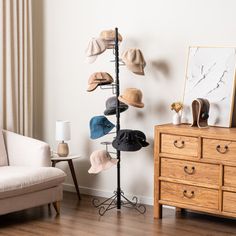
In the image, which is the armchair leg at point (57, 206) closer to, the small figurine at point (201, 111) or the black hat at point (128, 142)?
the black hat at point (128, 142)

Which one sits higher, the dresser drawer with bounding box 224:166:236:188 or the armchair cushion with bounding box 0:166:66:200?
the dresser drawer with bounding box 224:166:236:188

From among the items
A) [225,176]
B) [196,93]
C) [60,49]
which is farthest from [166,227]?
[60,49]

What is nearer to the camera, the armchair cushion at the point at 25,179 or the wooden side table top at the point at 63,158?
the armchair cushion at the point at 25,179

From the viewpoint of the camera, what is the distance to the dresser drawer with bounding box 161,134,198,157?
4.36 meters

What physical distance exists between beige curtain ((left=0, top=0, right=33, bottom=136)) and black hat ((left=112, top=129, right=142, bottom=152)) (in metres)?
1.23

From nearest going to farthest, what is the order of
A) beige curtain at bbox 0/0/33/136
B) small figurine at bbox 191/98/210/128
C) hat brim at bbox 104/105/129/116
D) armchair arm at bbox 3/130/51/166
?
small figurine at bbox 191/98/210/128 < armchair arm at bbox 3/130/51/166 < hat brim at bbox 104/105/129/116 < beige curtain at bbox 0/0/33/136

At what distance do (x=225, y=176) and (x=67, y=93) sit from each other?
1928mm

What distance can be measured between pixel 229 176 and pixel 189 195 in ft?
1.24

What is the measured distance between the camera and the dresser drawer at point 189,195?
14.1 ft

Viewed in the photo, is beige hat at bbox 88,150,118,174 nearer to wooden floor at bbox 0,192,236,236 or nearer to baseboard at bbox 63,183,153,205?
wooden floor at bbox 0,192,236,236

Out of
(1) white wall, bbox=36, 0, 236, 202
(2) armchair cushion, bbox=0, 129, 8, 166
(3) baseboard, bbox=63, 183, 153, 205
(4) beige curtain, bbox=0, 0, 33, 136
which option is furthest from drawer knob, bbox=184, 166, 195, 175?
(4) beige curtain, bbox=0, 0, 33, 136

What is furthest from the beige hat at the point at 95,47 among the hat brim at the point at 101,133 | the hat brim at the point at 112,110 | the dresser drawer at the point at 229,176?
the dresser drawer at the point at 229,176

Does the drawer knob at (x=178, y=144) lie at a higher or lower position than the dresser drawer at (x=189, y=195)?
higher

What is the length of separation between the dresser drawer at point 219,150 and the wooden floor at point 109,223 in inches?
22.0
